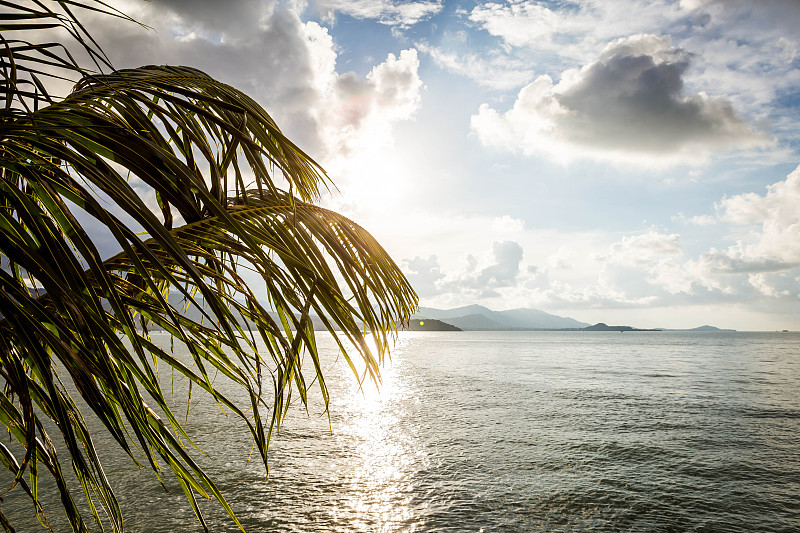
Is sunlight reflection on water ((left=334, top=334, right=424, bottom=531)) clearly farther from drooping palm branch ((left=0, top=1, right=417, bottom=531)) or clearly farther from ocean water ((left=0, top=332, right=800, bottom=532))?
drooping palm branch ((left=0, top=1, right=417, bottom=531))

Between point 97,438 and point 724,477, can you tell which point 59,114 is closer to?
point 724,477

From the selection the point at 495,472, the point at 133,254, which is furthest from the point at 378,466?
the point at 133,254

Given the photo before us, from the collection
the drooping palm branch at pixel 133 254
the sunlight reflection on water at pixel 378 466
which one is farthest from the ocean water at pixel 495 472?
the drooping palm branch at pixel 133 254

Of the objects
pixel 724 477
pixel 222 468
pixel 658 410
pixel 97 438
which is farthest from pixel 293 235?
pixel 658 410

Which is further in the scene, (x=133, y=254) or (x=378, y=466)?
(x=378, y=466)

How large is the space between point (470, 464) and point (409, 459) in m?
1.24

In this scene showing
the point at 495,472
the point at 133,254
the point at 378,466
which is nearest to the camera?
the point at 133,254

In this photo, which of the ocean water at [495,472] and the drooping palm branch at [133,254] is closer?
the drooping palm branch at [133,254]

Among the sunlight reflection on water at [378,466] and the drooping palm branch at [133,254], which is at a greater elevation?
the drooping palm branch at [133,254]

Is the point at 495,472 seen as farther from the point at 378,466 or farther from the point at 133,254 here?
the point at 133,254

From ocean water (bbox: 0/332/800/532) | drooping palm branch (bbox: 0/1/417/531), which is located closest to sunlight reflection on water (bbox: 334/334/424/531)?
ocean water (bbox: 0/332/800/532)

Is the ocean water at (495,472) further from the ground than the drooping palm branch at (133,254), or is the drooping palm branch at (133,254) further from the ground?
the drooping palm branch at (133,254)

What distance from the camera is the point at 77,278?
91 cm

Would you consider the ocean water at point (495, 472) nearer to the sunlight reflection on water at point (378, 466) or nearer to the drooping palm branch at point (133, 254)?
the sunlight reflection on water at point (378, 466)
